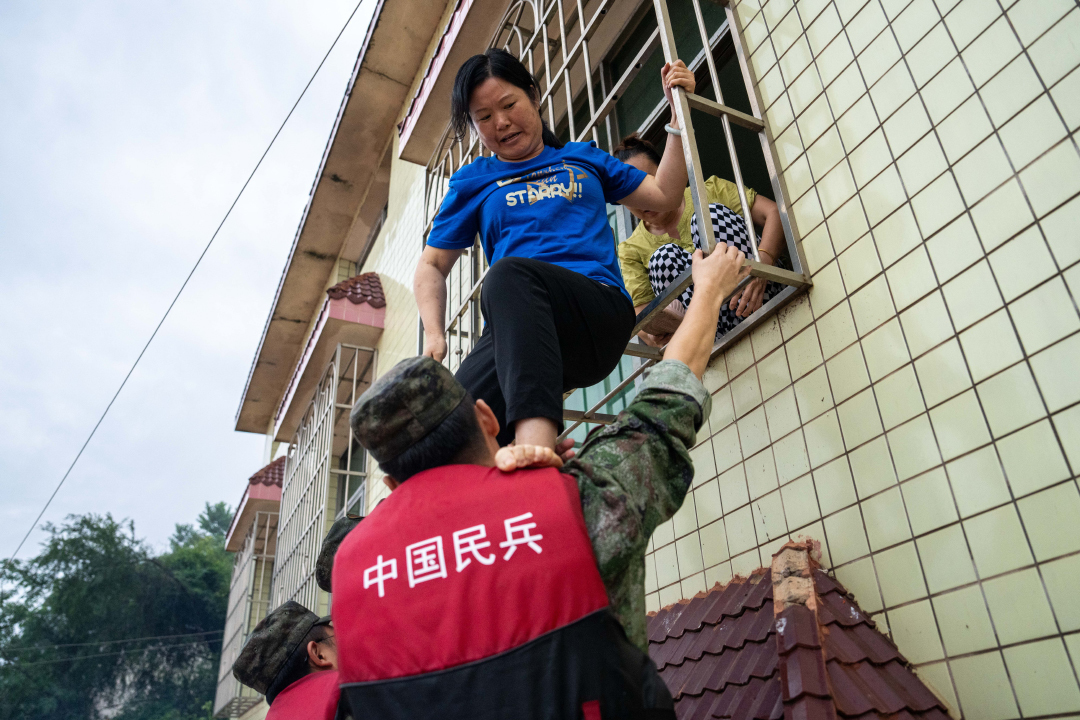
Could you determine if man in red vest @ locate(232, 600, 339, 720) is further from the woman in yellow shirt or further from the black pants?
the woman in yellow shirt

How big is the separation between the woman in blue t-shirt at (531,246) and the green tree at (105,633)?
1675 inches

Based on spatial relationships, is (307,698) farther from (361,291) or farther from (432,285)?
(361,291)

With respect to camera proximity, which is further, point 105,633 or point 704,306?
point 105,633

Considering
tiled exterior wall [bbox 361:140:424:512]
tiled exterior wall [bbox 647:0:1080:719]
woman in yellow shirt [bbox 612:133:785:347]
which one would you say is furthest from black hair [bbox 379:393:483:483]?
tiled exterior wall [bbox 361:140:424:512]

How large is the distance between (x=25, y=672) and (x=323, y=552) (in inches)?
1673

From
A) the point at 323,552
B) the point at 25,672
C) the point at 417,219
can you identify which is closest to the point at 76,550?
the point at 25,672

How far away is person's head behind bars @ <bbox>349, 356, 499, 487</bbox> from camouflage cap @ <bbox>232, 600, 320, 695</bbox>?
1.63 metres

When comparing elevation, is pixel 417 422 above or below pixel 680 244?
below

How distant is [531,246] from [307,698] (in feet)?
5.67

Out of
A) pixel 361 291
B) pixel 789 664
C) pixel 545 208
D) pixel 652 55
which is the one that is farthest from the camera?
pixel 361 291

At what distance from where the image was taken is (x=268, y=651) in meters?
2.76

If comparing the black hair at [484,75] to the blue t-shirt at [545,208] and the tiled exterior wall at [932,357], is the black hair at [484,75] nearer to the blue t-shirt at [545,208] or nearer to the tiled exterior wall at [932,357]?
the blue t-shirt at [545,208]

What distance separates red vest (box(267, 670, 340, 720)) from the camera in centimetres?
239

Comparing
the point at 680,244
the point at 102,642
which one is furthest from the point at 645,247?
the point at 102,642
